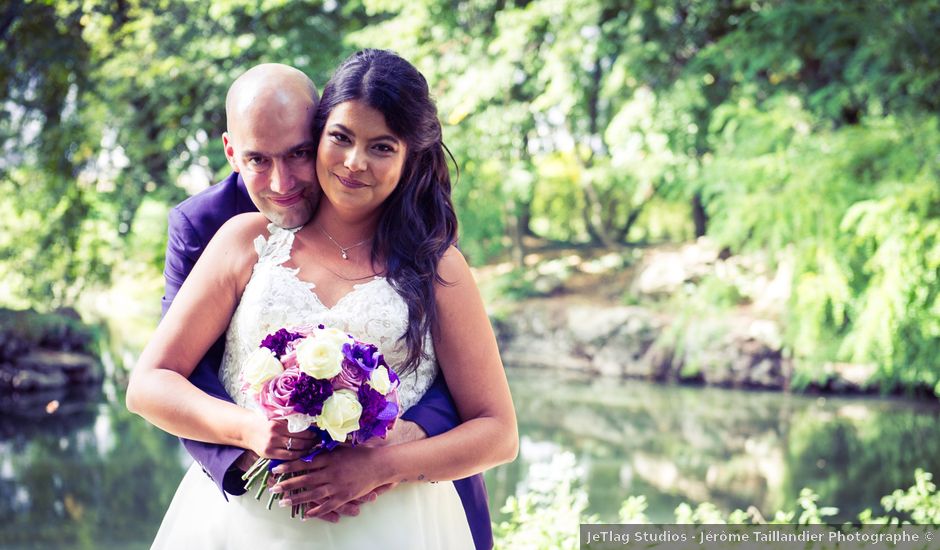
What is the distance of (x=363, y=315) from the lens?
1.96m

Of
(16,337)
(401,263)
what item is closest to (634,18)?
(16,337)

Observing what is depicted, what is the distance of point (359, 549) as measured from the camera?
192 cm

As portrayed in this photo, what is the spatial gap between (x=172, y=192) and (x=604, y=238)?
9.26 m

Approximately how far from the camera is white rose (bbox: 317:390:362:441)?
1612 millimetres

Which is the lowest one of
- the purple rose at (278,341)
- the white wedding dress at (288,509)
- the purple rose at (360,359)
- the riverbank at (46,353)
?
the riverbank at (46,353)

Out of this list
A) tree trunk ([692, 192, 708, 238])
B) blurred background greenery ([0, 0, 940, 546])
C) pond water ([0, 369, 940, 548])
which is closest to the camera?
pond water ([0, 369, 940, 548])

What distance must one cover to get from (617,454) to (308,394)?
24.7ft

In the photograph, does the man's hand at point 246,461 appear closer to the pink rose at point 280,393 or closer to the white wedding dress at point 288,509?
the white wedding dress at point 288,509

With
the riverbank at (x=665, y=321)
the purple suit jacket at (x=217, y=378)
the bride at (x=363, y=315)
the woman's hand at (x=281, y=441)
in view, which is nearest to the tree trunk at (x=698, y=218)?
the riverbank at (x=665, y=321)

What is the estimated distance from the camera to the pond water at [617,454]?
704 cm

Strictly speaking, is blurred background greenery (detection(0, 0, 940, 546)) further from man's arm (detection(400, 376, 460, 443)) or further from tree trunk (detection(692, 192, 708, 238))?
man's arm (detection(400, 376, 460, 443))

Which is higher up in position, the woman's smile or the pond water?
the woman's smile

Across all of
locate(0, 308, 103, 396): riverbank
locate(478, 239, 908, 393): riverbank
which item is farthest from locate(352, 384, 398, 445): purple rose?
locate(0, 308, 103, 396): riverbank

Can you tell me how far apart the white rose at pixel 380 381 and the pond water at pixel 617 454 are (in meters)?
5.12
